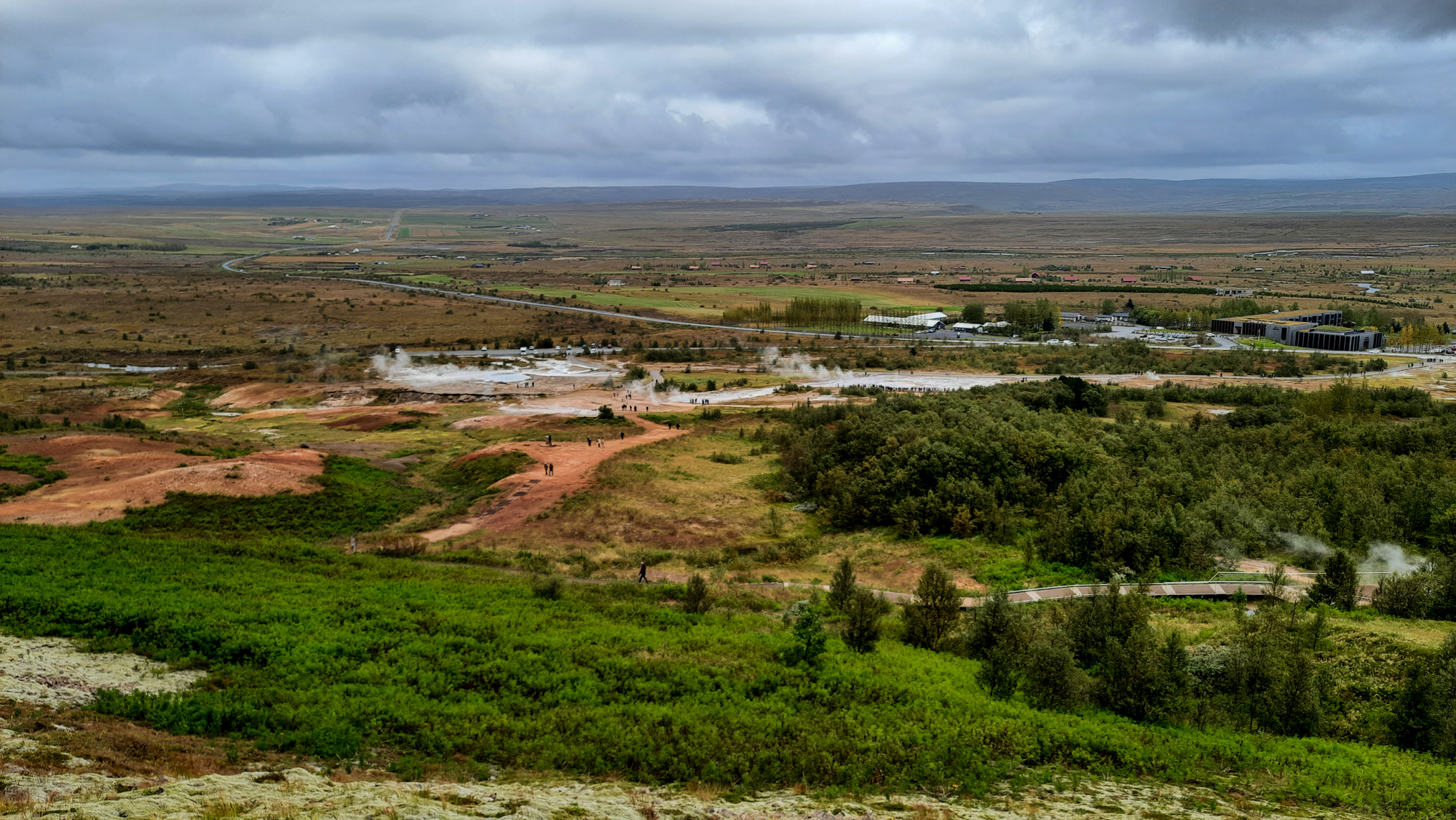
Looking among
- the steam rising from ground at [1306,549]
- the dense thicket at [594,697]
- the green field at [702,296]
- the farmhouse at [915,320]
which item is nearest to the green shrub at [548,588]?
the dense thicket at [594,697]

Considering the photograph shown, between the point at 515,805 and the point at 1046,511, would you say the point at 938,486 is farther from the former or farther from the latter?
the point at 515,805

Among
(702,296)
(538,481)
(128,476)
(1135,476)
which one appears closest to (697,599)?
(538,481)

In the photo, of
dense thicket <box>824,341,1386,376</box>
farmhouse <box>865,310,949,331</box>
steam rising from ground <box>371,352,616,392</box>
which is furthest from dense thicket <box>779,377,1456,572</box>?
farmhouse <box>865,310,949,331</box>

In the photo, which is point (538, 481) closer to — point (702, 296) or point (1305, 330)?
point (1305, 330)

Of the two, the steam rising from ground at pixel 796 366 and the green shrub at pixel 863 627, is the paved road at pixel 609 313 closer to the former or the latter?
the steam rising from ground at pixel 796 366

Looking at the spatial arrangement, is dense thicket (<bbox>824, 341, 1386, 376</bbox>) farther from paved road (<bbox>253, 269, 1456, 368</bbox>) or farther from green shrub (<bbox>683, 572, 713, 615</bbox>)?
green shrub (<bbox>683, 572, 713, 615</bbox>)

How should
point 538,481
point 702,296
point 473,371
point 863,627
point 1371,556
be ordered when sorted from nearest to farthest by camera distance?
point 863,627 → point 1371,556 → point 538,481 → point 473,371 → point 702,296

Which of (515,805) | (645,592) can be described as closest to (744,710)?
(515,805)
